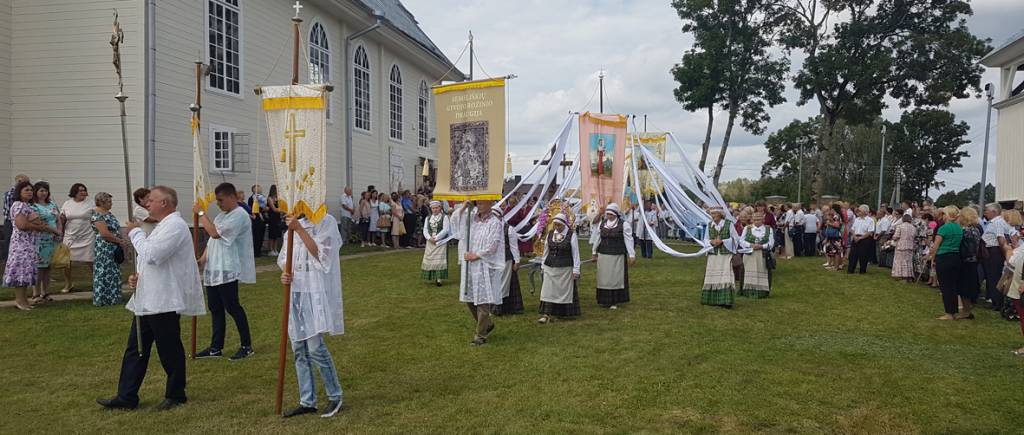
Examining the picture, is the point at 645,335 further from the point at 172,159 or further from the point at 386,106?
the point at 386,106

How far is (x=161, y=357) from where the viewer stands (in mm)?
5660

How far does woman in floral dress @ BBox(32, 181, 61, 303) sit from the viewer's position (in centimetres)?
993

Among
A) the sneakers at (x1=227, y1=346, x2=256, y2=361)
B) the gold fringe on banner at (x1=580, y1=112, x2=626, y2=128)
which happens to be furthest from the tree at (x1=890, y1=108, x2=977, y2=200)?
the sneakers at (x1=227, y1=346, x2=256, y2=361)

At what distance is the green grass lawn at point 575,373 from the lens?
217 inches

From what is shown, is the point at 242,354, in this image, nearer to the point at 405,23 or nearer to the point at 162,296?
the point at 162,296

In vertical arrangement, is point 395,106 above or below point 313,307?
above

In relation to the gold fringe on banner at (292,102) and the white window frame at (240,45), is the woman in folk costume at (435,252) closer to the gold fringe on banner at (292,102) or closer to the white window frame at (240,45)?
the white window frame at (240,45)

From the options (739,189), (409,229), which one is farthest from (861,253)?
(739,189)

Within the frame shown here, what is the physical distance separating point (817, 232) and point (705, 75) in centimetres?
1327

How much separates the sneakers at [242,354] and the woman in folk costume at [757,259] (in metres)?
8.61

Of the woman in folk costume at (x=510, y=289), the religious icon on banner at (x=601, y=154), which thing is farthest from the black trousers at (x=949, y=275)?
the woman in folk costume at (x=510, y=289)

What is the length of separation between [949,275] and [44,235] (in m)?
13.7

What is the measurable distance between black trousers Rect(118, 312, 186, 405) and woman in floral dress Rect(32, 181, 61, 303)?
5.60 m

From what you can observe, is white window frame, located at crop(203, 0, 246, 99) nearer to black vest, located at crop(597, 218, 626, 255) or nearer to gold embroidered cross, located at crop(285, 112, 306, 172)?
black vest, located at crop(597, 218, 626, 255)
